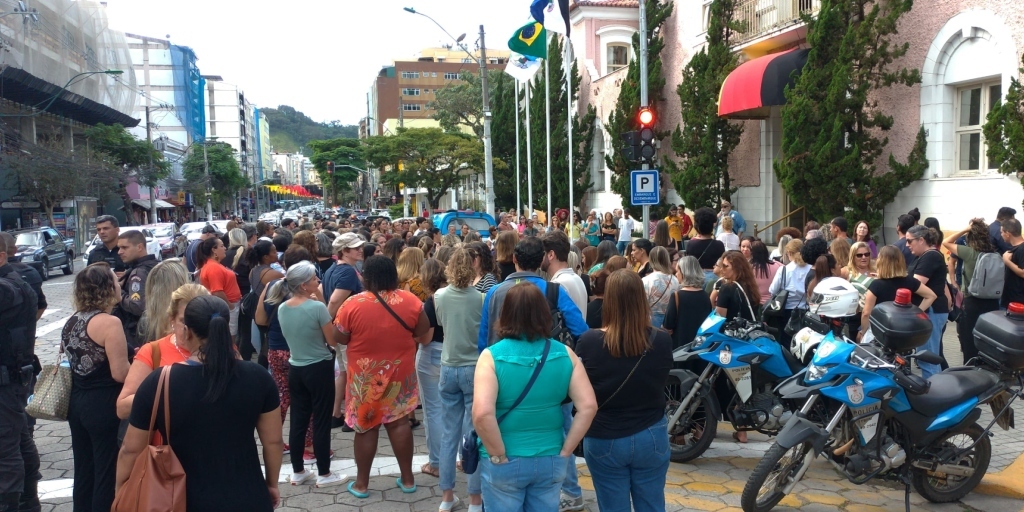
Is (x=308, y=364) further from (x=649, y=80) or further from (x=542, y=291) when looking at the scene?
(x=649, y=80)

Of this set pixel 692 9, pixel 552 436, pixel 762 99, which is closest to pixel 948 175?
pixel 762 99

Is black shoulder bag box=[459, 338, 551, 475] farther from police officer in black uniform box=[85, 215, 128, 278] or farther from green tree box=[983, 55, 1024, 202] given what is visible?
green tree box=[983, 55, 1024, 202]

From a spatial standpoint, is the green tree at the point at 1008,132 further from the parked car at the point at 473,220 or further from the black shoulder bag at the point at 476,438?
the parked car at the point at 473,220

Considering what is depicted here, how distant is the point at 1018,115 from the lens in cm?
1089

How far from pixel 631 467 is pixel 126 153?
50113 millimetres

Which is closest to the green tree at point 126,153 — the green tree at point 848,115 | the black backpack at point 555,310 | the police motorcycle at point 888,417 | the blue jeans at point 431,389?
the green tree at point 848,115

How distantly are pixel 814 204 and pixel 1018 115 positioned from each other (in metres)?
4.03

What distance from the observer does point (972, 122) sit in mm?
12766

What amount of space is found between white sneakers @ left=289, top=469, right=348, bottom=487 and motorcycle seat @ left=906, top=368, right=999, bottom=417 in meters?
4.05

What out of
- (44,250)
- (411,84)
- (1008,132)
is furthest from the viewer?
(411,84)

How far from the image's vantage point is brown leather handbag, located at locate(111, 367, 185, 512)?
10.2 ft

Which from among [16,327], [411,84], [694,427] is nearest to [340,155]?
[411,84]

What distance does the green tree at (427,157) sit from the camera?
34.1m

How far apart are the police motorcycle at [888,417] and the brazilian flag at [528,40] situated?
1643cm
